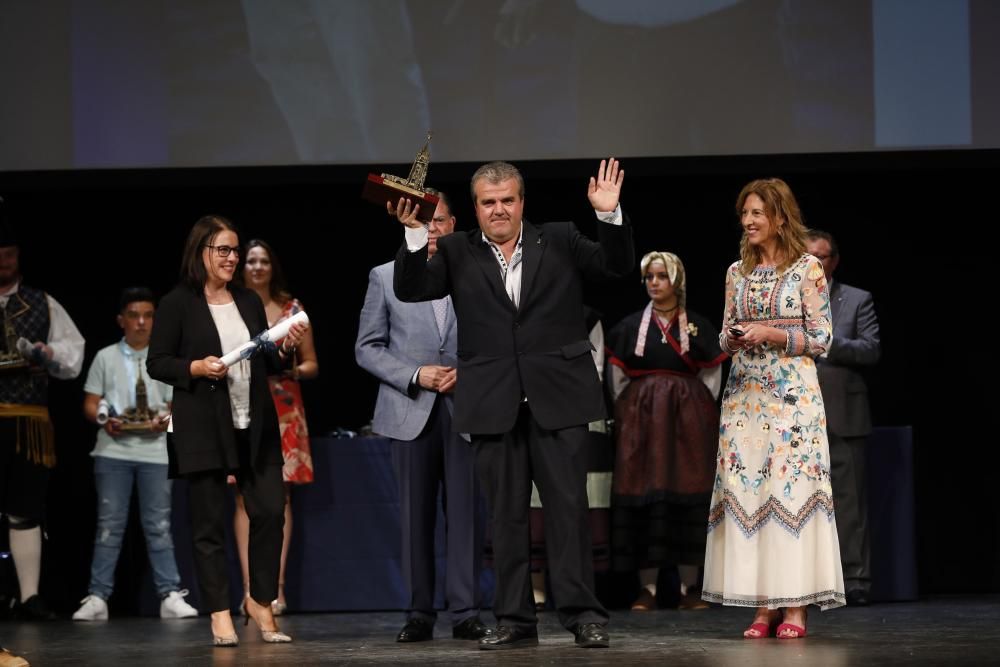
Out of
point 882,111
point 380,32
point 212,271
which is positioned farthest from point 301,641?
point 882,111

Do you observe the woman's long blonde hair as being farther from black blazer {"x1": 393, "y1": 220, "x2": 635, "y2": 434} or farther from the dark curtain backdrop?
the dark curtain backdrop

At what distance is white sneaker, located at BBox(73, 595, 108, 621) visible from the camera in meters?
5.89

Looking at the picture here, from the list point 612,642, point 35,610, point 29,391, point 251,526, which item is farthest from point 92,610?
point 612,642

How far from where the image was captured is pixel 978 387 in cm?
666

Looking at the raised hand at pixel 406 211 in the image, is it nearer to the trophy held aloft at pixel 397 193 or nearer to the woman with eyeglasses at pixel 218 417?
the trophy held aloft at pixel 397 193

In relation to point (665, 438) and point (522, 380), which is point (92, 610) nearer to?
point (665, 438)

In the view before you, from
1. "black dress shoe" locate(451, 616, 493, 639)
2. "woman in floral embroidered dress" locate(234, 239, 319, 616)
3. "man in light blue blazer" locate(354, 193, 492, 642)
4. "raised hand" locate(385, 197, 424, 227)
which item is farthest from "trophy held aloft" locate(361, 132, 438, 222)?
"woman in floral embroidered dress" locate(234, 239, 319, 616)

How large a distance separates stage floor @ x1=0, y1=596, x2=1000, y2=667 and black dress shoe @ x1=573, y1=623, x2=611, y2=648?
0.03m

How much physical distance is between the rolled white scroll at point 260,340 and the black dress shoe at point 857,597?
271cm

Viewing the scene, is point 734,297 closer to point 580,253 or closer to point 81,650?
point 580,253

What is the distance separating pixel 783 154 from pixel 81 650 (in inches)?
142

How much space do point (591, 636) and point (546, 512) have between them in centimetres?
38

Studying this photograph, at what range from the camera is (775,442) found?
13.8ft

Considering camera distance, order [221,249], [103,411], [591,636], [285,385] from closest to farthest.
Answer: [591,636] < [221,249] < [285,385] < [103,411]
